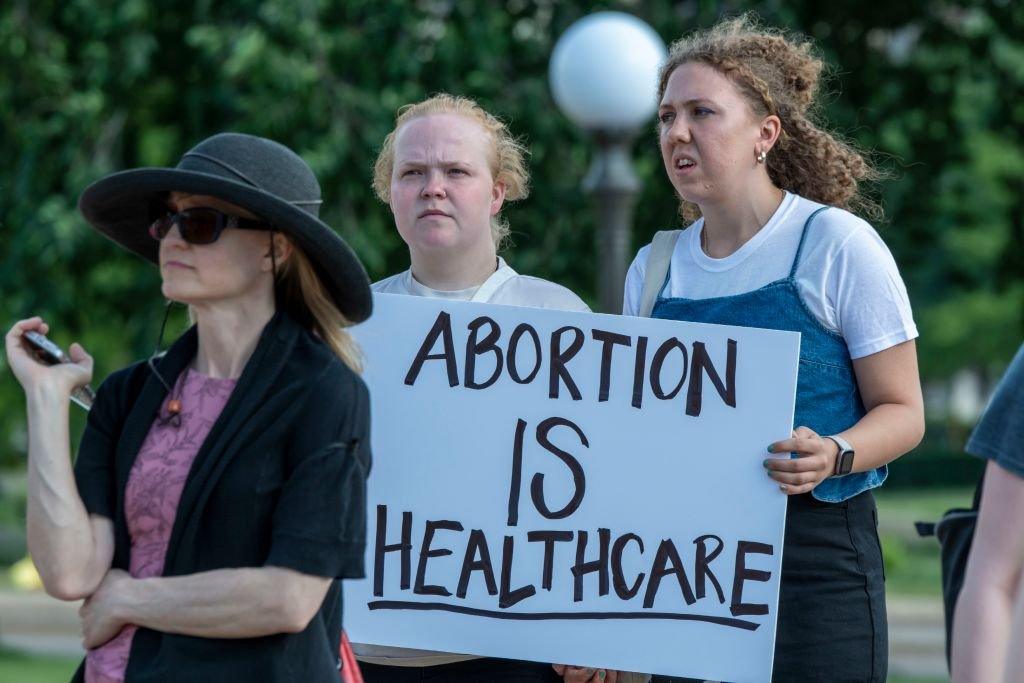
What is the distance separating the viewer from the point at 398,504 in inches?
135

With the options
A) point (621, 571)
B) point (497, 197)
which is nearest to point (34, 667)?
point (497, 197)

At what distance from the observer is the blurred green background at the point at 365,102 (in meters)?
11.2

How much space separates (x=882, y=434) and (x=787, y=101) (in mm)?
735

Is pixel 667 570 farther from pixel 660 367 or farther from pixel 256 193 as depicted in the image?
pixel 256 193

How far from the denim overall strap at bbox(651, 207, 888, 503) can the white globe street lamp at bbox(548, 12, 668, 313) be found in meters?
4.87

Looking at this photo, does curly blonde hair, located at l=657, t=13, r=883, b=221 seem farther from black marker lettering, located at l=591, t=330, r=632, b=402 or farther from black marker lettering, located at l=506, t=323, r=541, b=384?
black marker lettering, located at l=506, t=323, r=541, b=384

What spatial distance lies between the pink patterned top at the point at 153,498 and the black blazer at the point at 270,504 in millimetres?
21

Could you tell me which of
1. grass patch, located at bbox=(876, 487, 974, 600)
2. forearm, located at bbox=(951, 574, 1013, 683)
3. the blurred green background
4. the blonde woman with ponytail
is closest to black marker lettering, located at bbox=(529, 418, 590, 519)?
the blonde woman with ponytail

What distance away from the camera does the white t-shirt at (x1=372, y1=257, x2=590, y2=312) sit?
3.50 m

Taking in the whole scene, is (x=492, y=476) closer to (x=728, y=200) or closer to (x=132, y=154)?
(x=728, y=200)

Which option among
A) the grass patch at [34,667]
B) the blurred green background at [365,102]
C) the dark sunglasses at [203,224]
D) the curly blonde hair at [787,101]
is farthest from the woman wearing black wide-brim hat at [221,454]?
the blurred green background at [365,102]

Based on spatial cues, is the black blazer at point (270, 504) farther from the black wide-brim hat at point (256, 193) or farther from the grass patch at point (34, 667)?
the grass patch at point (34, 667)

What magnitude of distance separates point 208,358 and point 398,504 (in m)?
0.96

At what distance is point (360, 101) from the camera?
442 inches
